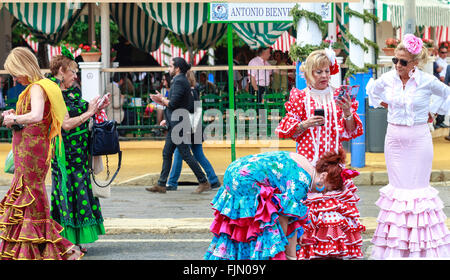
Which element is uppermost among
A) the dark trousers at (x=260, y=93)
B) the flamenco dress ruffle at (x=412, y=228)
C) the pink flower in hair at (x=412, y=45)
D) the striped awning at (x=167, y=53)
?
the striped awning at (x=167, y=53)

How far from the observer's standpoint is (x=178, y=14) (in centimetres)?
1897

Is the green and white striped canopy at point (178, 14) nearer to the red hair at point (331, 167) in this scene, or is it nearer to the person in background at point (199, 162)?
the person in background at point (199, 162)

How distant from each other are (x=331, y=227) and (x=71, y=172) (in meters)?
2.22

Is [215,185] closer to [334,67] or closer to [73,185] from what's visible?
[73,185]

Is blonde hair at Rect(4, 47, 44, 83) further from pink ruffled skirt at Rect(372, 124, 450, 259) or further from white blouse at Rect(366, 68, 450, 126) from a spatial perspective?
pink ruffled skirt at Rect(372, 124, 450, 259)

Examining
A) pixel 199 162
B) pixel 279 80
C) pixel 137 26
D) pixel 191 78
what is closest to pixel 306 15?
pixel 191 78

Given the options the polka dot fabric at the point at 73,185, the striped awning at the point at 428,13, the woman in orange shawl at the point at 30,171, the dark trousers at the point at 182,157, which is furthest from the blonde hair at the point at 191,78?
the striped awning at the point at 428,13

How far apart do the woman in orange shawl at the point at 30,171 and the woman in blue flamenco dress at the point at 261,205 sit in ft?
5.69

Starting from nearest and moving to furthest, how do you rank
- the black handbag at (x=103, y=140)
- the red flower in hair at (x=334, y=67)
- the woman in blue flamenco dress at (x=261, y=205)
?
the woman in blue flamenco dress at (x=261, y=205), the red flower in hair at (x=334, y=67), the black handbag at (x=103, y=140)

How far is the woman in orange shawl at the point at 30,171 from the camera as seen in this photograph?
24.1 feet

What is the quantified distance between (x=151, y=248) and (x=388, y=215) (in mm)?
2179

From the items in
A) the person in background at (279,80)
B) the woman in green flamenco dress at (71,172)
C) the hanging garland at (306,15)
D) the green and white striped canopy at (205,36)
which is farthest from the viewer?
the green and white striped canopy at (205,36)

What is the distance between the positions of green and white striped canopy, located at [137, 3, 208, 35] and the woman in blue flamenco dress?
12855mm

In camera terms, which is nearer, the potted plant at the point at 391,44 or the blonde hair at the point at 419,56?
the blonde hair at the point at 419,56
